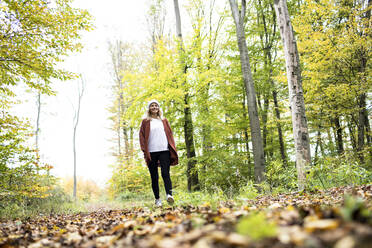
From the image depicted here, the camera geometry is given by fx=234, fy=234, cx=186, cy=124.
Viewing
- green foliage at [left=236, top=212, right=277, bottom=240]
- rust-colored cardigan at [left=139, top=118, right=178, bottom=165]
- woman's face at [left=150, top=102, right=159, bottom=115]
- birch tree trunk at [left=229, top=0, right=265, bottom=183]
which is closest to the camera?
green foliage at [left=236, top=212, right=277, bottom=240]

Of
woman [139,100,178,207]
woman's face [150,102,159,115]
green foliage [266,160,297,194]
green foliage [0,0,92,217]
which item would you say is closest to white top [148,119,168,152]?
woman [139,100,178,207]

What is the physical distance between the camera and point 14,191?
5.23 metres

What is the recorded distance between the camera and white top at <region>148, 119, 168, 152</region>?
437 centimetres

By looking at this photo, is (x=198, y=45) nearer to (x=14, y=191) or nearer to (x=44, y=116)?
(x=14, y=191)

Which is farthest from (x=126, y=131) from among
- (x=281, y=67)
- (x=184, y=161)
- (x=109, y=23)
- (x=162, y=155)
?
(x=162, y=155)

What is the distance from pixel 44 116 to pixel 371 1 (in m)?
23.4

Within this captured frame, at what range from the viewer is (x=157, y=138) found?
439 cm

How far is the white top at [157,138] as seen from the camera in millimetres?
4367

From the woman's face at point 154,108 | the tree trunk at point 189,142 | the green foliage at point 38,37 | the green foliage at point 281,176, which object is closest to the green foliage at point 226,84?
the tree trunk at point 189,142

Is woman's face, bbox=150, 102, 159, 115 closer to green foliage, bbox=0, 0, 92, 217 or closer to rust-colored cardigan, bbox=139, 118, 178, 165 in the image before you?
rust-colored cardigan, bbox=139, 118, 178, 165

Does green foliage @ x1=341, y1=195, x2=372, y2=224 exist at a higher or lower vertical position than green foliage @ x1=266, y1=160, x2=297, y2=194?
higher

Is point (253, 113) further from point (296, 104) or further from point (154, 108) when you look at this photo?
point (154, 108)

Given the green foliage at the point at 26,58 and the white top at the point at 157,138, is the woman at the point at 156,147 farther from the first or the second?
the green foliage at the point at 26,58

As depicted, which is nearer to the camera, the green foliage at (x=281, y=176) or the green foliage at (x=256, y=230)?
the green foliage at (x=256, y=230)
